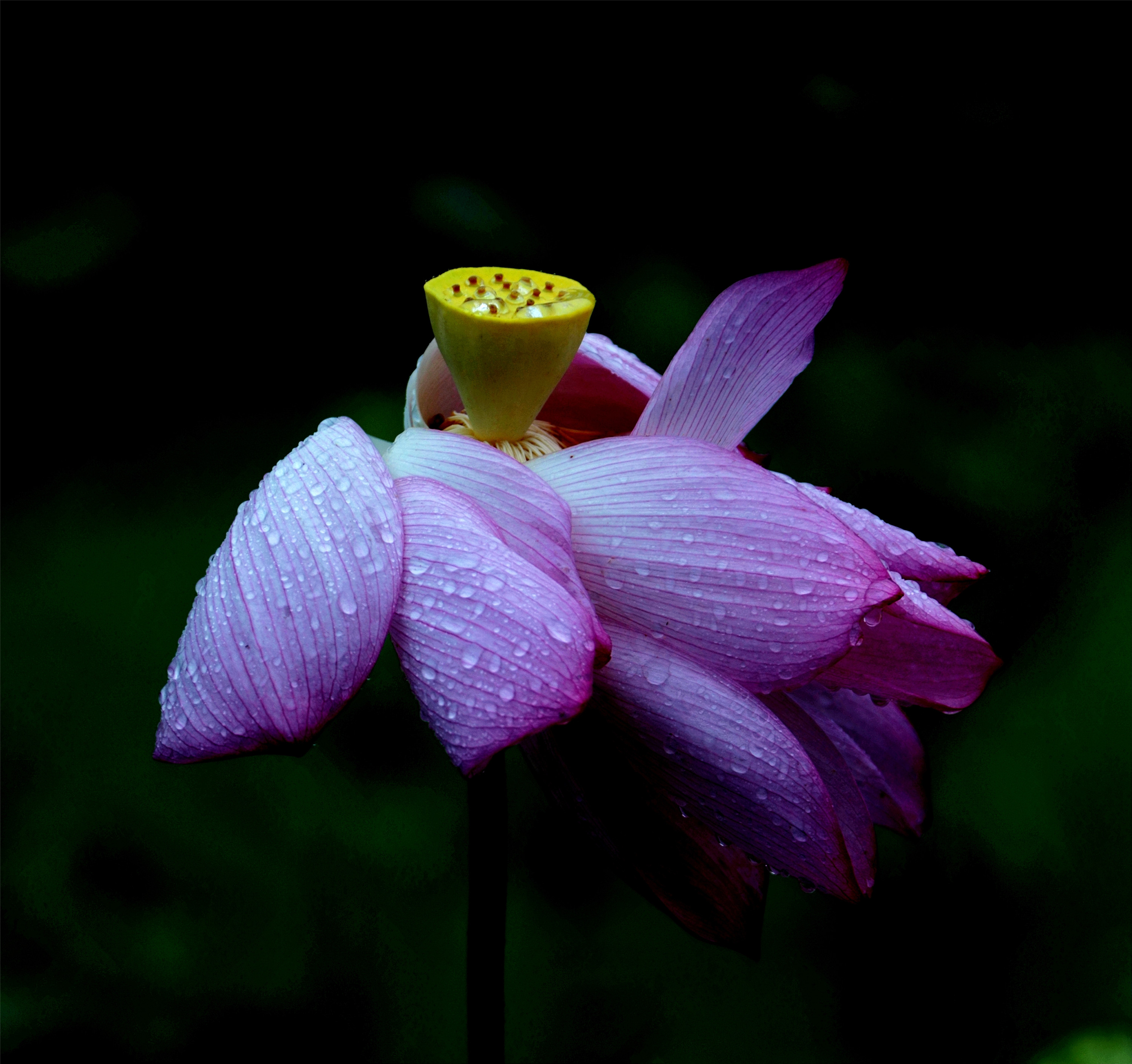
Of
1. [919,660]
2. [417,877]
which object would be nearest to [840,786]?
[919,660]

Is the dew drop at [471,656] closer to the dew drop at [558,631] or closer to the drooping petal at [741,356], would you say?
the dew drop at [558,631]

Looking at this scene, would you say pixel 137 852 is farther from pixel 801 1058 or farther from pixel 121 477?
pixel 801 1058

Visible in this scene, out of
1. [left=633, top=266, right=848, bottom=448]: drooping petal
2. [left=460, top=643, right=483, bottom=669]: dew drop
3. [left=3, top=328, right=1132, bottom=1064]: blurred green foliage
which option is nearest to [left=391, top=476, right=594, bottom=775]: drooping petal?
[left=460, top=643, right=483, bottom=669]: dew drop

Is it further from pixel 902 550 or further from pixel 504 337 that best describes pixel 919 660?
pixel 504 337

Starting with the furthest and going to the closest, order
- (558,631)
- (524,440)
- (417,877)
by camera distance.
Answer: (417,877)
(524,440)
(558,631)

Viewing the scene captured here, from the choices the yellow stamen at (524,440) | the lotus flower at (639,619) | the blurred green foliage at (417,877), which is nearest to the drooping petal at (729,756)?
the lotus flower at (639,619)

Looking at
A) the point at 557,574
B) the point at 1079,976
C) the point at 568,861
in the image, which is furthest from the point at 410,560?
the point at 1079,976
